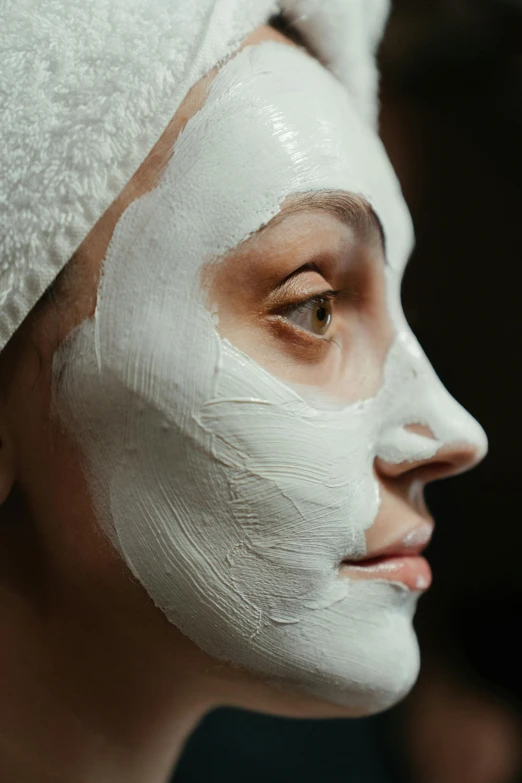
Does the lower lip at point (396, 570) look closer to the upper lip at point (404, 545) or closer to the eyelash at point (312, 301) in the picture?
the upper lip at point (404, 545)

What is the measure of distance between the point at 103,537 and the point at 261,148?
362mm

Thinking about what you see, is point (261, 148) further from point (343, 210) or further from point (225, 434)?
point (225, 434)

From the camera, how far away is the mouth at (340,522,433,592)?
751 millimetres

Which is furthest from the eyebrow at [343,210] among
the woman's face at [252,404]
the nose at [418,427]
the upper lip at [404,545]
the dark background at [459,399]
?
the dark background at [459,399]

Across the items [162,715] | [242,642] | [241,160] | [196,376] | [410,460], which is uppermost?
[241,160]

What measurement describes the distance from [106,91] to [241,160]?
12cm

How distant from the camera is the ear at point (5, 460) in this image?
28.9 inches

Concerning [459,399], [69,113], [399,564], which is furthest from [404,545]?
[459,399]

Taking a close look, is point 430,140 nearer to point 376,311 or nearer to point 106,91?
point 376,311

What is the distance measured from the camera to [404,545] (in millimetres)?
783

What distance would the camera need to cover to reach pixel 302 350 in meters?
0.74

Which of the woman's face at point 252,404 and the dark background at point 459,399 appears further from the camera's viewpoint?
the dark background at point 459,399

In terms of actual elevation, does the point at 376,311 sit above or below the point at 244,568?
above

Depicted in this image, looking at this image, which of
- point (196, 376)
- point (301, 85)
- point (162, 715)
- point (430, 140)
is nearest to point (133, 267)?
point (196, 376)
